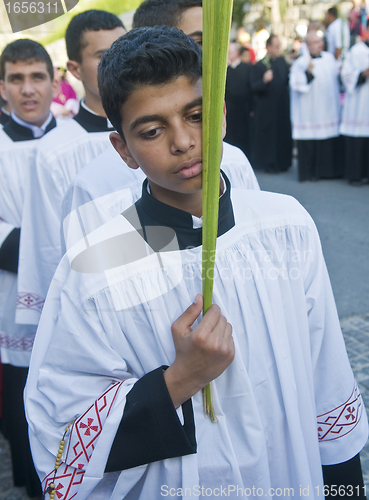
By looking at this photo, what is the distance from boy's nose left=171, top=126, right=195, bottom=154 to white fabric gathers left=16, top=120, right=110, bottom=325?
139 centimetres

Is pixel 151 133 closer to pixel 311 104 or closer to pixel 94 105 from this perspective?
pixel 94 105

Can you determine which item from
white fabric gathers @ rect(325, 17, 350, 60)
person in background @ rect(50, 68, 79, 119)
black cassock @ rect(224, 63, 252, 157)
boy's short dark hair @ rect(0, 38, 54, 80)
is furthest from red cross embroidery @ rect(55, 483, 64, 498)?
white fabric gathers @ rect(325, 17, 350, 60)

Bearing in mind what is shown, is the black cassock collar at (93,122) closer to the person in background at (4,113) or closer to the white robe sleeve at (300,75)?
the person in background at (4,113)

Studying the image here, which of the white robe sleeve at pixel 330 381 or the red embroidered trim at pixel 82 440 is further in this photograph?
the white robe sleeve at pixel 330 381

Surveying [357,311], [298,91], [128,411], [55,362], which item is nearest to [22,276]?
[55,362]

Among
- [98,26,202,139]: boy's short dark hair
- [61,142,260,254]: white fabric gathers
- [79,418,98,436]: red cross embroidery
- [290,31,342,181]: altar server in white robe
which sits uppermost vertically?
[98,26,202,139]: boy's short dark hair

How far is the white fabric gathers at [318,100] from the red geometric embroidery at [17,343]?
700 cm

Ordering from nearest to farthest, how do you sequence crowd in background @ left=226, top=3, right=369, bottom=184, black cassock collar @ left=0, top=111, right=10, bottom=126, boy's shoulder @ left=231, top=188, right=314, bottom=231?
1. boy's shoulder @ left=231, top=188, right=314, bottom=231
2. black cassock collar @ left=0, top=111, right=10, bottom=126
3. crowd in background @ left=226, top=3, right=369, bottom=184

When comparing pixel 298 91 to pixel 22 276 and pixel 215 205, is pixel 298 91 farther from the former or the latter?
pixel 215 205

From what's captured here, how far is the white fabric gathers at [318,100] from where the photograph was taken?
8.52 m

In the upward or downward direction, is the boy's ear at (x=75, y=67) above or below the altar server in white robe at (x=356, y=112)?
above

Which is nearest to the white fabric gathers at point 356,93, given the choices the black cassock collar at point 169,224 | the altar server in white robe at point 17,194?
the altar server in white robe at point 17,194

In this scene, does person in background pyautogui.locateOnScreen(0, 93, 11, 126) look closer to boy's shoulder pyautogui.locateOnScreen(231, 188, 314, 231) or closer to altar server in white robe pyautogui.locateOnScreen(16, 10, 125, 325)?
altar server in white robe pyautogui.locateOnScreen(16, 10, 125, 325)

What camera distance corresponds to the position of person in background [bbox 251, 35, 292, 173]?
9602 mm
